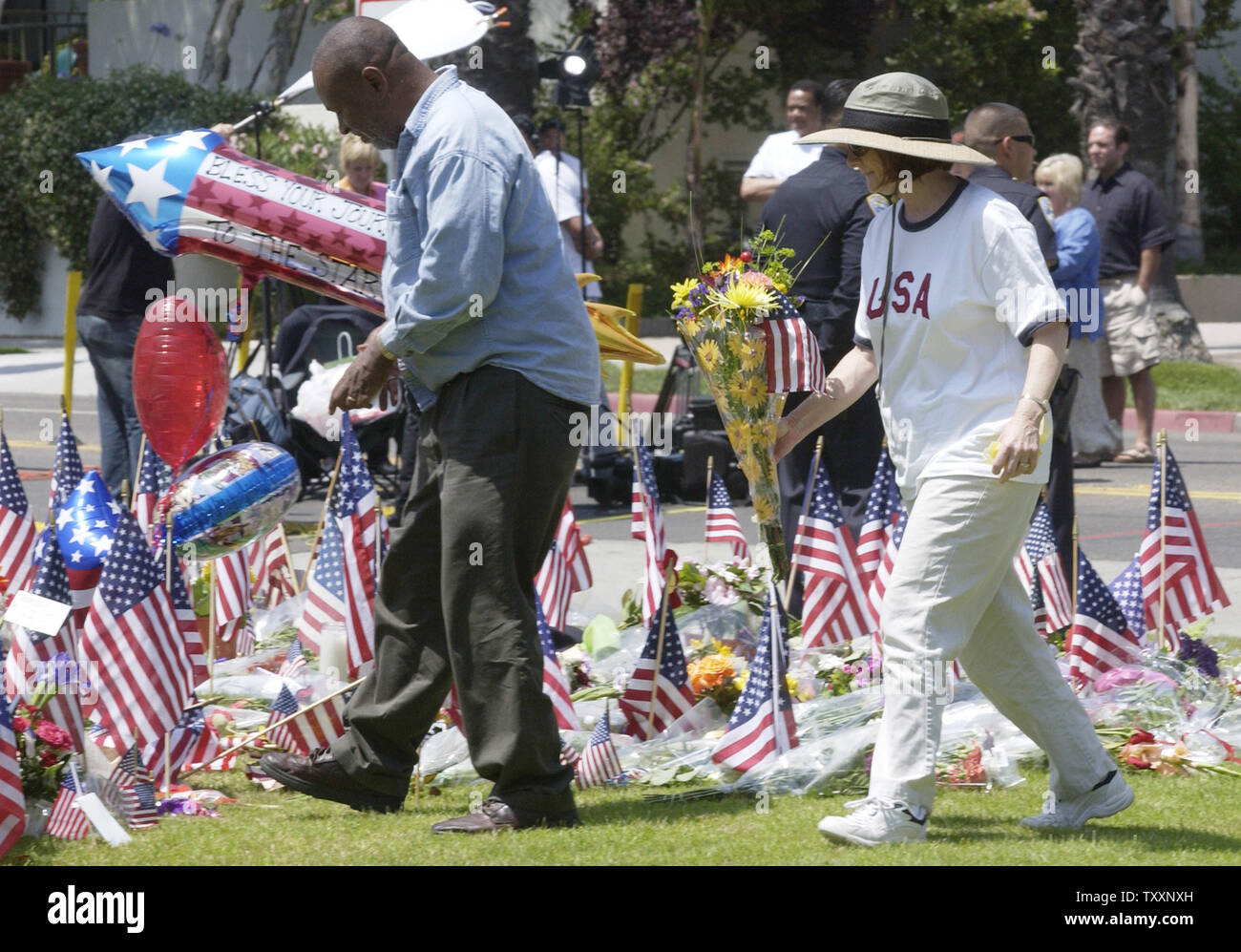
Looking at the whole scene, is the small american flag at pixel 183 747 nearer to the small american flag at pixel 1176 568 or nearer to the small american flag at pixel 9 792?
the small american flag at pixel 9 792

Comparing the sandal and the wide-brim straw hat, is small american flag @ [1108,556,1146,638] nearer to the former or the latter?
the wide-brim straw hat

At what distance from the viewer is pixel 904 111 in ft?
14.1

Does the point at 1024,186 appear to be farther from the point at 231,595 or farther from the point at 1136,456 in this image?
the point at 1136,456

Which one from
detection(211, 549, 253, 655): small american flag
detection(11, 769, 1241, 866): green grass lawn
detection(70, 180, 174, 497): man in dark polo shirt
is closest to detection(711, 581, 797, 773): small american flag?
detection(11, 769, 1241, 866): green grass lawn

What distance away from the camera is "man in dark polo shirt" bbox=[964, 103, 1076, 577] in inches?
252

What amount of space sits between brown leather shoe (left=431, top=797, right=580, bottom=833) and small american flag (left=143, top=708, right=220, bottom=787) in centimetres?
86

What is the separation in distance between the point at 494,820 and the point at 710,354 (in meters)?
1.33

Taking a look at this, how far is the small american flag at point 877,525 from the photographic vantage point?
20.3ft

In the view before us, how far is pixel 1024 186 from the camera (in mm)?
6426

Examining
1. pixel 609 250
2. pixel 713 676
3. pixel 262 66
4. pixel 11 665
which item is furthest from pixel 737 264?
pixel 262 66

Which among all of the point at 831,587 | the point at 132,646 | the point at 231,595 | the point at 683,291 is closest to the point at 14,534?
the point at 231,595

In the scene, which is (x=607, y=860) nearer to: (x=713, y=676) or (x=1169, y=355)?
(x=713, y=676)

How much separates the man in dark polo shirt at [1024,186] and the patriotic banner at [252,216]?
88.0 inches

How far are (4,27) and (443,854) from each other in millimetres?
31083
